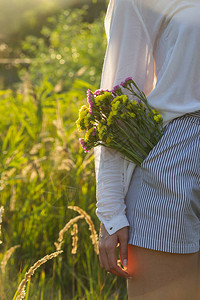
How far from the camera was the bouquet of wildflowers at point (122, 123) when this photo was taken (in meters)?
1.22

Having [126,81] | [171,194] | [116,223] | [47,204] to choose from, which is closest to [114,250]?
[116,223]

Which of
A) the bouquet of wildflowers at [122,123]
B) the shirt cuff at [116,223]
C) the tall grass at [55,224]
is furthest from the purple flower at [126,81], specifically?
the tall grass at [55,224]

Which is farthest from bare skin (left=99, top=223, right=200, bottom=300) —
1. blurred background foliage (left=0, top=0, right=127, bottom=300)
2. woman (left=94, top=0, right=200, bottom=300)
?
blurred background foliage (left=0, top=0, right=127, bottom=300)

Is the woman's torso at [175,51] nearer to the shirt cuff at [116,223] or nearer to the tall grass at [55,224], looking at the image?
the shirt cuff at [116,223]

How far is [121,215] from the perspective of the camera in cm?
120

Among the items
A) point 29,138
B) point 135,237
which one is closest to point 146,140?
point 135,237

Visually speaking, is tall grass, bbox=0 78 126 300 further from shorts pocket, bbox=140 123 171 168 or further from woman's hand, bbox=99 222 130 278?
shorts pocket, bbox=140 123 171 168

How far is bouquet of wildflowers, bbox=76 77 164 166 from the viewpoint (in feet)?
4.01

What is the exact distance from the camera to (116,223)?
120 centimetres

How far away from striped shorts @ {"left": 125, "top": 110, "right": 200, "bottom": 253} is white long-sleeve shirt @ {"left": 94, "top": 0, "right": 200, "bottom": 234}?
0.17 ft

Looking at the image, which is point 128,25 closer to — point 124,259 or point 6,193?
point 124,259

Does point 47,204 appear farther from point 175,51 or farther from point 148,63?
point 175,51

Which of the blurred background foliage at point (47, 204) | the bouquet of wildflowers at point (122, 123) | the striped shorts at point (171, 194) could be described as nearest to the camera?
the striped shorts at point (171, 194)

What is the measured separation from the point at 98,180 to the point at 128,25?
0.47 meters
